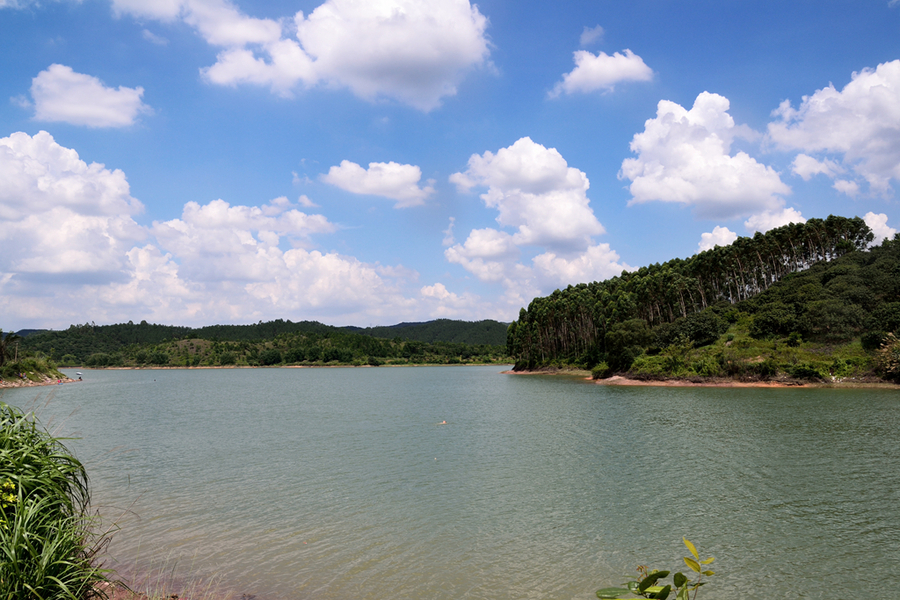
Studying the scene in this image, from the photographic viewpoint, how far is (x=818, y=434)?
29766 mm

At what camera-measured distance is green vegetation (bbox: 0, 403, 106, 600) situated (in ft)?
21.9

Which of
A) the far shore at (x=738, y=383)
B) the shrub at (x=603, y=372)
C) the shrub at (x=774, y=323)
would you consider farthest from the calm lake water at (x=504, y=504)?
the shrub at (x=603, y=372)

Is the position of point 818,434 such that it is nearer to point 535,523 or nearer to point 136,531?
point 535,523

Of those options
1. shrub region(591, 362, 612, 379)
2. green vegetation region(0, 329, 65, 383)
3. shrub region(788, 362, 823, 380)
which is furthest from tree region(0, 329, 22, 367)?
shrub region(788, 362, 823, 380)

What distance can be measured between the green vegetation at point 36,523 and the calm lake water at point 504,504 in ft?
3.06

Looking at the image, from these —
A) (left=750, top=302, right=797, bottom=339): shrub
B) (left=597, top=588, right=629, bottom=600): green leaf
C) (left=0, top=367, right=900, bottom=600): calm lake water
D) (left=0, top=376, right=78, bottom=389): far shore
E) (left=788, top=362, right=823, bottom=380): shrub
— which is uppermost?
(left=750, top=302, right=797, bottom=339): shrub

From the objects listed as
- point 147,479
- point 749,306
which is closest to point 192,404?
point 147,479

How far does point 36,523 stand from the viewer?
23.7 ft

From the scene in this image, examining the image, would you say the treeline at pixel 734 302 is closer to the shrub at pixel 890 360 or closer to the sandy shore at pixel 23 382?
the shrub at pixel 890 360

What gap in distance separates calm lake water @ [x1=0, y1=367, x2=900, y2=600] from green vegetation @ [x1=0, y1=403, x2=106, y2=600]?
3.06 ft

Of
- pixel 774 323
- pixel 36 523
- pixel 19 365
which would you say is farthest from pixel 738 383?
pixel 19 365

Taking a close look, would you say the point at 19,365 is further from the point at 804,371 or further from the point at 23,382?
the point at 804,371

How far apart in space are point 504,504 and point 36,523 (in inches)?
550

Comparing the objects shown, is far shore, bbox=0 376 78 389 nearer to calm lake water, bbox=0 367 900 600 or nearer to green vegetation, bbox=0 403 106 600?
calm lake water, bbox=0 367 900 600
